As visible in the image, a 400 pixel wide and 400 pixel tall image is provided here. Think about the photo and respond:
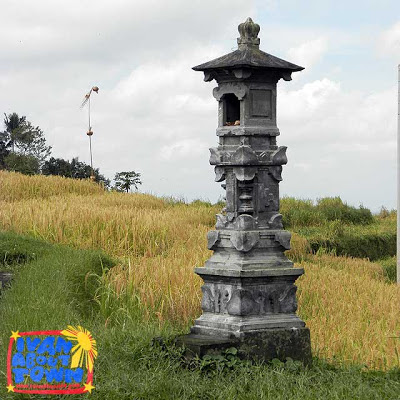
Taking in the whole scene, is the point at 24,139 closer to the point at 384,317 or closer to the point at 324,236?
the point at 324,236

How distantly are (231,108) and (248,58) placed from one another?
0.63 meters

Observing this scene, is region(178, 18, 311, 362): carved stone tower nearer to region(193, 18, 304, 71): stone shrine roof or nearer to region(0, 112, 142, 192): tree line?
region(193, 18, 304, 71): stone shrine roof

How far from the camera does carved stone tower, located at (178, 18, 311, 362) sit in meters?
7.48

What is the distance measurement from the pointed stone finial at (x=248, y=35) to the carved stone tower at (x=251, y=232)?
1cm

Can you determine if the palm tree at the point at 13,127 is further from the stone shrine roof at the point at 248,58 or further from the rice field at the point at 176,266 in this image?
the stone shrine roof at the point at 248,58

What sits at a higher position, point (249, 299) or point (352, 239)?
point (352, 239)

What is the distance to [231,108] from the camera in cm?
798

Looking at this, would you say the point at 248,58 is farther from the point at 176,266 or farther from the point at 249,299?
the point at 176,266

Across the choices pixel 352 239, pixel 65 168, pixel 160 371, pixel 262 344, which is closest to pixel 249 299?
pixel 262 344

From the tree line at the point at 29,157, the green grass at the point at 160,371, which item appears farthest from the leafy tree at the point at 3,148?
the green grass at the point at 160,371

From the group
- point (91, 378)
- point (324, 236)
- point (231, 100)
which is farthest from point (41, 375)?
point (324, 236)

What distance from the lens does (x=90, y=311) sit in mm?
10539

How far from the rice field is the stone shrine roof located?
121 inches

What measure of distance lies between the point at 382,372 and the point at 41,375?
10.6ft
